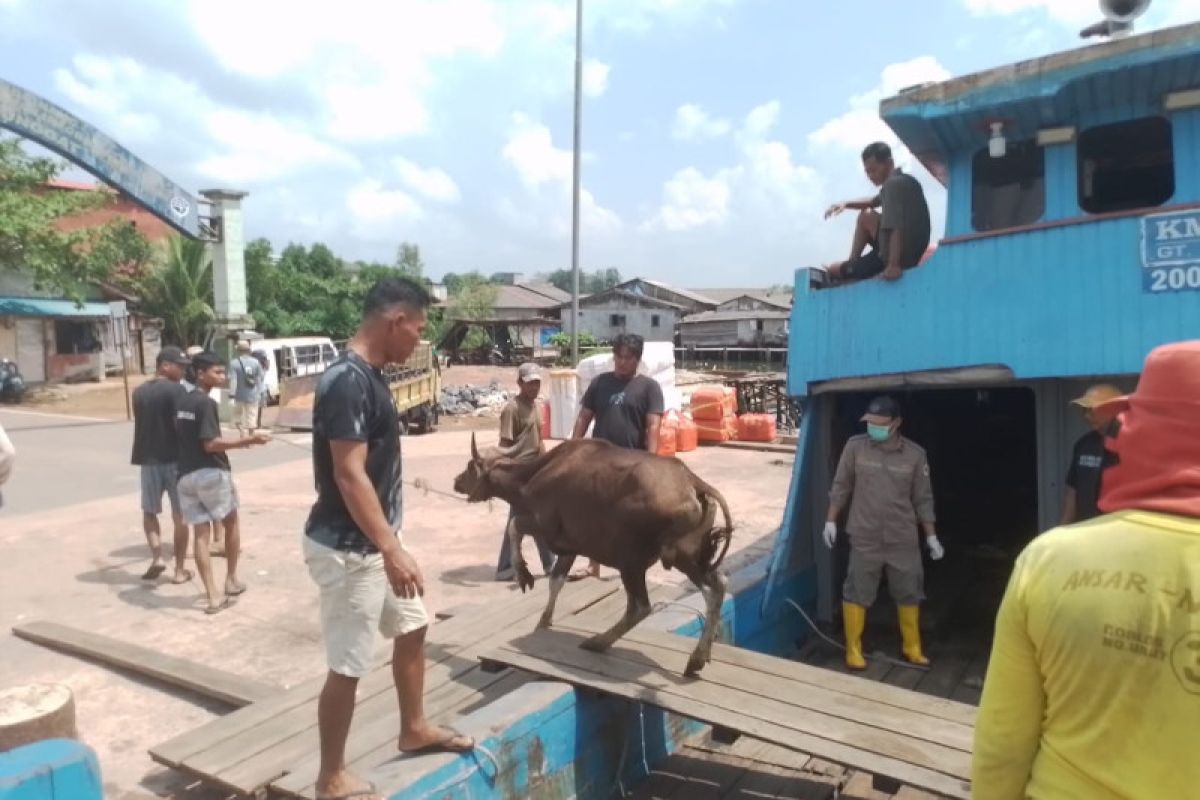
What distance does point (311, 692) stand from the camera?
436 centimetres

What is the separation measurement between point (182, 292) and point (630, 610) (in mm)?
28616

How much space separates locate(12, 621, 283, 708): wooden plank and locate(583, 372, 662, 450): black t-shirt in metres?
2.54

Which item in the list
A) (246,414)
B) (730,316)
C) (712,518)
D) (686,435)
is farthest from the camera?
(730,316)

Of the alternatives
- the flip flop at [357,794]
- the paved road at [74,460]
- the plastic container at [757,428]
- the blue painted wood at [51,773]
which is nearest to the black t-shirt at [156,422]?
the paved road at [74,460]

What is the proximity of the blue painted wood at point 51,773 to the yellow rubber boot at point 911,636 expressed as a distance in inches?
185

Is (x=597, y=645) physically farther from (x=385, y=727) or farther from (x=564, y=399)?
(x=564, y=399)

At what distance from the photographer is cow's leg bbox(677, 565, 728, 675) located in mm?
4246

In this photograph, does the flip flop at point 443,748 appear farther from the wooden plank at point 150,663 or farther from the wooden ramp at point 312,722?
the wooden plank at point 150,663

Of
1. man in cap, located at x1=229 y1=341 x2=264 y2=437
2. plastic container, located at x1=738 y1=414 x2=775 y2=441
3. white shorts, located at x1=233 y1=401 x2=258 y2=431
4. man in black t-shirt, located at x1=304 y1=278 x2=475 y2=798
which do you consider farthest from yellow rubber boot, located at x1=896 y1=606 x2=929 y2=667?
white shorts, located at x1=233 y1=401 x2=258 y2=431

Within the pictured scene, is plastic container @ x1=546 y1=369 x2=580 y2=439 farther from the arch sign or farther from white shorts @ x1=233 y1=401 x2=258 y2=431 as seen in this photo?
the arch sign

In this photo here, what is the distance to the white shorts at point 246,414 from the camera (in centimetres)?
1583

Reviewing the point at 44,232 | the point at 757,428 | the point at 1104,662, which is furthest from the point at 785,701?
the point at 44,232

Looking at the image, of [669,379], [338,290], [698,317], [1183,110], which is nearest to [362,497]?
[1183,110]

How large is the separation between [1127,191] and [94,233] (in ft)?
81.8
